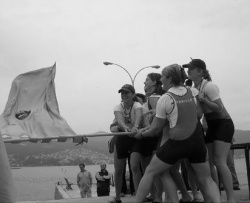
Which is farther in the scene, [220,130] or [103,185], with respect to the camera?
[103,185]

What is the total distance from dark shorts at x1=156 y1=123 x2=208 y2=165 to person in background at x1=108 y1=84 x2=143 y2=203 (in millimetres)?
1331

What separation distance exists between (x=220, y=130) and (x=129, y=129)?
1.24 meters

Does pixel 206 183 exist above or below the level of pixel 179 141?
below

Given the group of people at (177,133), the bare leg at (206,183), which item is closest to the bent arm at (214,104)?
the group of people at (177,133)

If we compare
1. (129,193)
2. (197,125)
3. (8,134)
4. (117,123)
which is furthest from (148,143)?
(129,193)

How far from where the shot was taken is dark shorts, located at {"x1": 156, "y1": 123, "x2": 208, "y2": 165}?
14.0 ft

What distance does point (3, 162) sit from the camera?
1.36 meters

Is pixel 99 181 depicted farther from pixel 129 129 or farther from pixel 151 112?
pixel 151 112

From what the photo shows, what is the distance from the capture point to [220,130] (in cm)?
499

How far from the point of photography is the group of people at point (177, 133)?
170 inches

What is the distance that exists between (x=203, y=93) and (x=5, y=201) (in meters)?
3.98

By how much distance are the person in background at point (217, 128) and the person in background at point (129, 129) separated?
3.26 feet

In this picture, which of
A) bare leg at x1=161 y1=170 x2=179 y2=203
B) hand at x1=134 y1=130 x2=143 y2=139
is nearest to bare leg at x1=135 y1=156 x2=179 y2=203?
bare leg at x1=161 y1=170 x2=179 y2=203

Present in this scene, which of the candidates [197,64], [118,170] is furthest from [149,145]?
[197,64]
